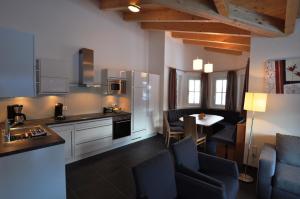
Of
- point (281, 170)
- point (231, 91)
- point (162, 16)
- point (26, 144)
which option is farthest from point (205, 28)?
point (26, 144)

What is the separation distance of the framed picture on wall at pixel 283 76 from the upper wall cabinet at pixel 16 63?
3.91m

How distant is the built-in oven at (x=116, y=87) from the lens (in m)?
4.32

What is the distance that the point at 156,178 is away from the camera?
1.71 m

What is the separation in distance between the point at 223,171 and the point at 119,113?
2.73m

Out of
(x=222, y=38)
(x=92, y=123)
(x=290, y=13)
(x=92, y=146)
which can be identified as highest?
(x=222, y=38)

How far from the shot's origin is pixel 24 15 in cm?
316

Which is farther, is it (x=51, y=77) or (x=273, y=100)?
(x=51, y=77)

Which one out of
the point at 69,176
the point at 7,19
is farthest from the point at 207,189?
the point at 7,19

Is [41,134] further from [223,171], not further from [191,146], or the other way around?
[223,171]

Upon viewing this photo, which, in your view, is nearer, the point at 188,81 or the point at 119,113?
the point at 119,113

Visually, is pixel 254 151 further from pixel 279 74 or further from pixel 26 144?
pixel 26 144

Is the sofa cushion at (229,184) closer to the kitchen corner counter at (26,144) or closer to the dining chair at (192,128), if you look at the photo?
the dining chair at (192,128)

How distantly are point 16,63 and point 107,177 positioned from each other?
2293mm

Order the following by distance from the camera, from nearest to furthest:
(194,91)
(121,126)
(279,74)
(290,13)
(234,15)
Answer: (290,13) → (234,15) → (279,74) → (121,126) → (194,91)
